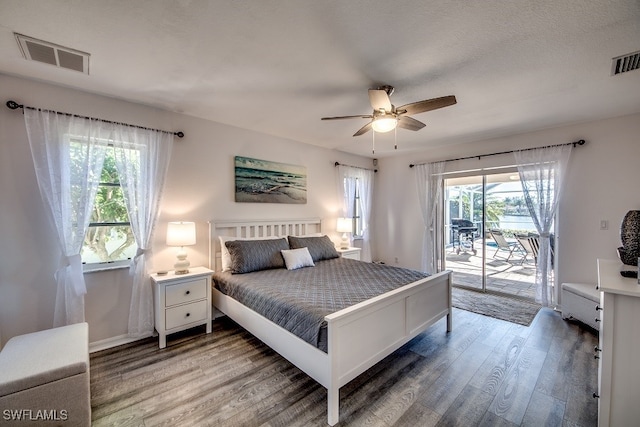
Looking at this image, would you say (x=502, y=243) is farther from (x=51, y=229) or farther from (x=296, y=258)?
(x=51, y=229)

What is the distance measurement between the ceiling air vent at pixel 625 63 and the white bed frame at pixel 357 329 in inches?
89.3

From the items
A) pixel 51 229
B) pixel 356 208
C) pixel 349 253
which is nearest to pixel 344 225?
pixel 349 253

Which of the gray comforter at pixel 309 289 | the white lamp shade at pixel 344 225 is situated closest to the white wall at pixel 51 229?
the gray comforter at pixel 309 289

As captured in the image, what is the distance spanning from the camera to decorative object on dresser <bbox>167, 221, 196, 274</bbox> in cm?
279

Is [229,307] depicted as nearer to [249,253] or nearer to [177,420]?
[249,253]

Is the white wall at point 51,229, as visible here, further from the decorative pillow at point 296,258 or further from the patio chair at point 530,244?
the patio chair at point 530,244

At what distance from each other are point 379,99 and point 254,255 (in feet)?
7.14

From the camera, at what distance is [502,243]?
4.31 metres

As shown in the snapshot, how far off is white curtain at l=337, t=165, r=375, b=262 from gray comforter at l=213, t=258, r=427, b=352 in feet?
5.85

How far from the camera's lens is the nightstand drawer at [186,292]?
2.66 meters

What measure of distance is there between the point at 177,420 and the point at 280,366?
838 mm

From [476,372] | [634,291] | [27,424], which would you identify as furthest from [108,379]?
[634,291]

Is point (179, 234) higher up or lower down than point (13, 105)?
lower down

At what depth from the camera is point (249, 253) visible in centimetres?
312
